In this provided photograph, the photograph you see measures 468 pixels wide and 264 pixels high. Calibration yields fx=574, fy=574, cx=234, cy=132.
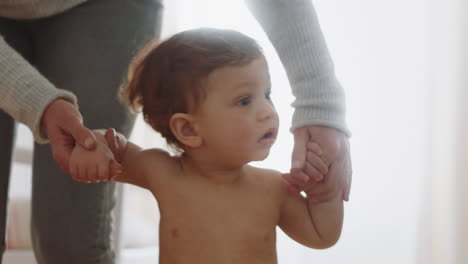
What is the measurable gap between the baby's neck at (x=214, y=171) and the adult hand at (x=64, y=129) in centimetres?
18

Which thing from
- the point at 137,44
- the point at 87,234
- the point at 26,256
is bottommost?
the point at 26,256

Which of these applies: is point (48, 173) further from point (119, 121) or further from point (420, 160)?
point (420, 160)

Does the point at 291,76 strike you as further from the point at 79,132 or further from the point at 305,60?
the point at 79,132

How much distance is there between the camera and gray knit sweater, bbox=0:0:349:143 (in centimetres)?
86

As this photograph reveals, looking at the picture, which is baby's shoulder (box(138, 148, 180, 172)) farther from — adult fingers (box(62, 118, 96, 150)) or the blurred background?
the blurred background

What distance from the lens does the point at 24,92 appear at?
859 millimetres

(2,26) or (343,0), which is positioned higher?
(343,0)

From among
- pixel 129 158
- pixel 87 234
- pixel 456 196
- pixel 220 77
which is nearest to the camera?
pixel 220 77

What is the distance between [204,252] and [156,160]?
0.18m

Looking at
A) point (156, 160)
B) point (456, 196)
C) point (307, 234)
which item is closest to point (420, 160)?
point (456, 196)

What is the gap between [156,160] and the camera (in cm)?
96

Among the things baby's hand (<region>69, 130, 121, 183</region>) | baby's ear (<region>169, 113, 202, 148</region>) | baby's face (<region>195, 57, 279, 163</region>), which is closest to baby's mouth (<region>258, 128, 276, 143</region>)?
baby's face (<region>195, 57, 279, 163</region>)

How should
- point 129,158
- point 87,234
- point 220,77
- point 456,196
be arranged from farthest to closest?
1. point 456,196
2. point 87,234
3. point 129,158
4. point 220,77

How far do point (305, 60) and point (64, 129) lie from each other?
15.6 inches
